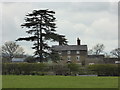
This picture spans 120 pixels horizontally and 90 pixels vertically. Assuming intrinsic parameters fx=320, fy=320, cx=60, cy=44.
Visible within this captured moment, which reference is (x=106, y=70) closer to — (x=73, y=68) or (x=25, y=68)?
(x=73, y=68)

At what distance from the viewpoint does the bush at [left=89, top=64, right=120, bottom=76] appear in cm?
5288

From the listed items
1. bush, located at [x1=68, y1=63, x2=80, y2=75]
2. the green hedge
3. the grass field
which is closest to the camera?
the grass field

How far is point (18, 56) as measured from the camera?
3733 inches

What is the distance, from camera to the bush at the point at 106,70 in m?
52.9

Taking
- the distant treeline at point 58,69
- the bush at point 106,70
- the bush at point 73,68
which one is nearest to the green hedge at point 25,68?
the distant treeline at point 58,69

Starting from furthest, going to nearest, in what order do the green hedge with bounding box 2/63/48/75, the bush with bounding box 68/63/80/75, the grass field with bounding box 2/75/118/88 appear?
the bush with bounding box 68/63/80/75
the green hedge with bounding box 2/63/48/75
the grass field with bounding box 2/75/118/88

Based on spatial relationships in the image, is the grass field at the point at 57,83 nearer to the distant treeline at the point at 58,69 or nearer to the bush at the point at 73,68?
the distant treeline at the point at 58,69

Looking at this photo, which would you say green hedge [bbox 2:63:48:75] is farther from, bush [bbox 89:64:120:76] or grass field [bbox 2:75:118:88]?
grass field [bbox 2:75:118:88]

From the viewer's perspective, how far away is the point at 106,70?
175 feet

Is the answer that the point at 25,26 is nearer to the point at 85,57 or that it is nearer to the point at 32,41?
the point at 32,41

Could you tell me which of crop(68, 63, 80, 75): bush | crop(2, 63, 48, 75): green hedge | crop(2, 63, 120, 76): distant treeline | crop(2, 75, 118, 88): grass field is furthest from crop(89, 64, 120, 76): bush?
crop(2, 75, 118, 88): grass field

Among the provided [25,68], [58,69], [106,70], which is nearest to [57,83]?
[58,69]

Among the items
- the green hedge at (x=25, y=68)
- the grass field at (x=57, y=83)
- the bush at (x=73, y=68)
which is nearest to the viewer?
the grass field at (x=57, y=83)

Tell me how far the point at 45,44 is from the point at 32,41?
2667 mm
